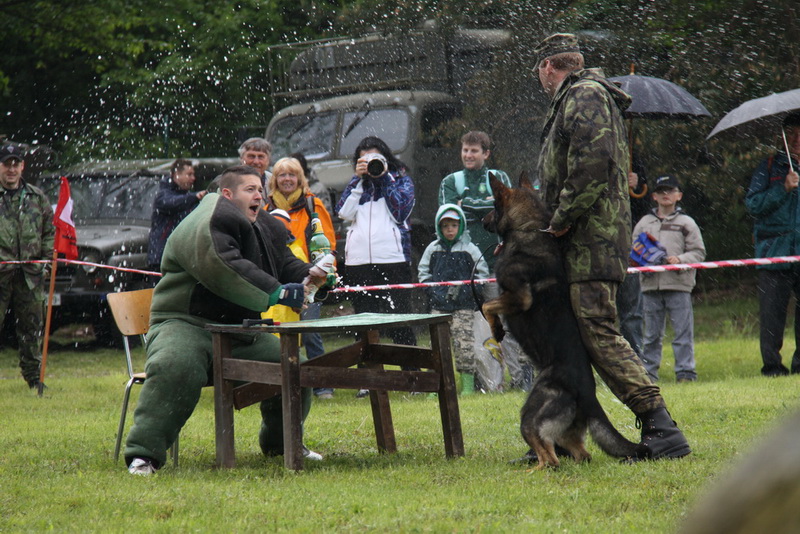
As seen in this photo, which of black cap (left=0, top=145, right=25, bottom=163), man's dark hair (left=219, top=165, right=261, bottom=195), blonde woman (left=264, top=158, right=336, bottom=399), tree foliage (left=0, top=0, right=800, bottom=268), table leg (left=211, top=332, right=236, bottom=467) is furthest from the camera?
tree foliage (left=0, top=0, right=800, bottom=268)

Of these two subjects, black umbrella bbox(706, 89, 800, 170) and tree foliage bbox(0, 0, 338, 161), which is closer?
black umbrella bbox(706, 89, 800, 170)

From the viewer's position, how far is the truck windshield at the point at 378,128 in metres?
11.8

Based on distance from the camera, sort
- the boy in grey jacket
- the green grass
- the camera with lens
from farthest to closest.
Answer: the boy in grey jacket < the camera with lens < the green grass

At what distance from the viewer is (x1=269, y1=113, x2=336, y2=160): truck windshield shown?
12453 mm

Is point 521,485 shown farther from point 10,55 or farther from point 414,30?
point 10,55

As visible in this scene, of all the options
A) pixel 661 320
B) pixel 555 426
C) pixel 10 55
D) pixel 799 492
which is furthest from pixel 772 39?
pixel 10 55

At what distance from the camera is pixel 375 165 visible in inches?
339

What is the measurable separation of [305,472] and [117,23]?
15292 millimetres

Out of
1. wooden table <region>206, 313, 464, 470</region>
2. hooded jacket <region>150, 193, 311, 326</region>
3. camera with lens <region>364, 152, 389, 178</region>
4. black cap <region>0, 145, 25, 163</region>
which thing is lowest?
wooden table <region>206, 313, 464, 470</region>

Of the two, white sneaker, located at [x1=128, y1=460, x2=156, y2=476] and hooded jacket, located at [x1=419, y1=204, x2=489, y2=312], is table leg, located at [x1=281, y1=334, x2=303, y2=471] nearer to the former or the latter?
white sneaker, located at [x1=128, y1=460, x2=156, y2=476]

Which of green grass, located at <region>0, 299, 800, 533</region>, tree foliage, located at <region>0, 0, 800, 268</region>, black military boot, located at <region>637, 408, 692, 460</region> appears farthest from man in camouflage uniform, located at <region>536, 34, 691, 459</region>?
tree foliage, located at <region>0, 0, 800, 268</region>

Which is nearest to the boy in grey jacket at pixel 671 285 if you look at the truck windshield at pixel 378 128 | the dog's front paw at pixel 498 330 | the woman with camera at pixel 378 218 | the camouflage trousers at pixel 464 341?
the camouflage trousers at pixel 464 341

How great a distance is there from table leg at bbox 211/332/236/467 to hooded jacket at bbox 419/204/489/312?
3.43m

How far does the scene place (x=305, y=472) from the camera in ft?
16.3
